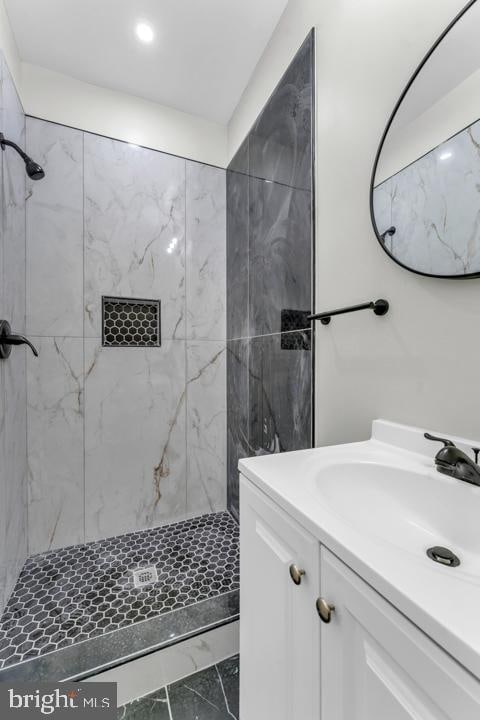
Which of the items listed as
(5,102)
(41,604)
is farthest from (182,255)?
(41,604)

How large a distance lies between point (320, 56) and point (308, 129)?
237mm

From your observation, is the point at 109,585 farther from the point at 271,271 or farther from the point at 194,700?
the point at 271,271

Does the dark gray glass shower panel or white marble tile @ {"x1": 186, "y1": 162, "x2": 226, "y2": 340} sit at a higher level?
white marble tile @ {"x1": 186, "y1": 162, "x2": 226, "y2": 340}

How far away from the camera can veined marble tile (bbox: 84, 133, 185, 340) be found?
179 centimetres

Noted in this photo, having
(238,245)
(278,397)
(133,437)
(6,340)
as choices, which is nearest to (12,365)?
(6,340)

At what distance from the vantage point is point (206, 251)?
207 centimetres

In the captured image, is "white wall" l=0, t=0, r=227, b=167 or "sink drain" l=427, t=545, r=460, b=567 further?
"white wall" l=0, t=0, r=227, b=167

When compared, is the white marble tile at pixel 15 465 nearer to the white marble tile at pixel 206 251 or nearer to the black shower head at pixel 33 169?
the black shower head at pixel 33 169

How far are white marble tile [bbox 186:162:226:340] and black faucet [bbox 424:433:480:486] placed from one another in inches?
62.5

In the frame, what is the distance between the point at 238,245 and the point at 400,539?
1693mm

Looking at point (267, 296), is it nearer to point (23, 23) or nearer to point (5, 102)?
point (5, 102)

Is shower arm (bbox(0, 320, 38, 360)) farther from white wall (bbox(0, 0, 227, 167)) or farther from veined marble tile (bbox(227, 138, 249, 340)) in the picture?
white wall (bbox(0, 0, 227, 167))

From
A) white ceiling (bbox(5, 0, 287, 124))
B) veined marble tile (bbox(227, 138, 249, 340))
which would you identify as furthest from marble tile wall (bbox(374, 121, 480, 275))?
white ceiling (bbox(5, 0, 287, 124))

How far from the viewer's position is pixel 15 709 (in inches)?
38.5
